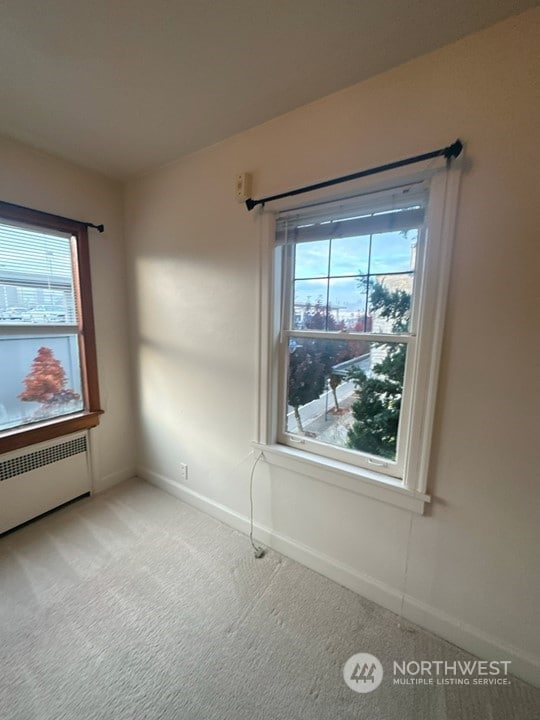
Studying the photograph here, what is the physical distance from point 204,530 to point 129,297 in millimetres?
1856

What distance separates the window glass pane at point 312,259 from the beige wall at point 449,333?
249mm

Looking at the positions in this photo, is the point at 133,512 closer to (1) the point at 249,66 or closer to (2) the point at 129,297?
(2) the point at 129,297

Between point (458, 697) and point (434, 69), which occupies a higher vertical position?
point (434, 69)

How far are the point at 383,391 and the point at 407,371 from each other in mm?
162

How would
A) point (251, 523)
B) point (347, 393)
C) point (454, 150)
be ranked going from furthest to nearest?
point (251, 523) < point (347, 393) < point (454, 150)

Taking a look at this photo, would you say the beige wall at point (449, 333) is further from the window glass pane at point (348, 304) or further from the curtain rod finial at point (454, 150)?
the window glass pane at point (348, 304)

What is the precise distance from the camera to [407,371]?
1.35 metres

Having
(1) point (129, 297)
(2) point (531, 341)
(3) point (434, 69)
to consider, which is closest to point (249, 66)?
(3) point (434, 69)

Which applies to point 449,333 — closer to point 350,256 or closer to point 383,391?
point 383,391

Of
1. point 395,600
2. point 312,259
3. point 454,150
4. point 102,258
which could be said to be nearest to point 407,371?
point 312,259

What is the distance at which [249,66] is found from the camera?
1197 mm

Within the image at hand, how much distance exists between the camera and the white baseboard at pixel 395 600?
47.0 inches

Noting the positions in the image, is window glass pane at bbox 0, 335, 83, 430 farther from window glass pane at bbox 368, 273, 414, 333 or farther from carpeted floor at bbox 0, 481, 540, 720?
window glass pane at bbox 368, 273, 414, 333

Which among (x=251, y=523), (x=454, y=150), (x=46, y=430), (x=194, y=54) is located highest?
(x=194, y=54)
